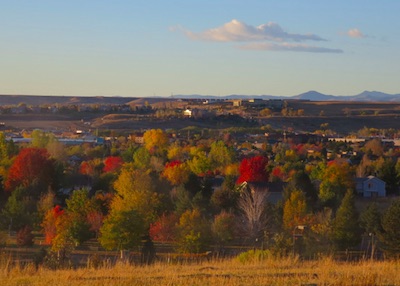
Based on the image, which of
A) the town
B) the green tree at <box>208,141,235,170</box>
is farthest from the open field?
the green tree at <box>208,141,235,170</box>

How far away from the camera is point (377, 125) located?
10725 centimetres

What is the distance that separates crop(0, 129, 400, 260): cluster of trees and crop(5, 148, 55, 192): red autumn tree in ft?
0.18

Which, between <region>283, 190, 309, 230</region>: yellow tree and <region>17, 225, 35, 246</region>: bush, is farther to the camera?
<region>283, 190, 309, 230</region>: yellow tree

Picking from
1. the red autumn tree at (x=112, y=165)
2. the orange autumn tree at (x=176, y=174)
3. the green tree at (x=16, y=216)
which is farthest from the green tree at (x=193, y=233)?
the red autumn tree at (x=112, y=165)

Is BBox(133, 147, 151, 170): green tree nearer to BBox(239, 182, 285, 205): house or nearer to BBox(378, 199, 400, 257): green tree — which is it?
BBox(239, 182, 285, 205): house

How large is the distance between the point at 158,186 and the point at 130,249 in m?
10.7

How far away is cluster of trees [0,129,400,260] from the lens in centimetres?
2353

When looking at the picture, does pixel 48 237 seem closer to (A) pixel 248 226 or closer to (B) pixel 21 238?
(B) pixel 21 238

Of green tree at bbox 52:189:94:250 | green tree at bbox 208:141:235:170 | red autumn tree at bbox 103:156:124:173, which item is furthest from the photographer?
green tree at bbox 208:141:235:170

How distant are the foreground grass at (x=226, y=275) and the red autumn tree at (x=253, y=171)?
29123 mm

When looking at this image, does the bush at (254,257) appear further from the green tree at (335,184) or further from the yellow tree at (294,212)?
the green tree at (335,184)

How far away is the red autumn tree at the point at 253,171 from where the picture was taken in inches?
1580

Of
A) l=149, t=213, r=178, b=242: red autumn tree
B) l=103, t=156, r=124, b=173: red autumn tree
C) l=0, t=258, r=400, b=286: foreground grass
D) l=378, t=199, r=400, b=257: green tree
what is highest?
l=0, t=258, r=400, b=286: foreground grass

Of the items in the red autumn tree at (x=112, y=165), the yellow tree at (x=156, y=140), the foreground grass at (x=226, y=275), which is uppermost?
the foreground grass at (x=226, y=275)
